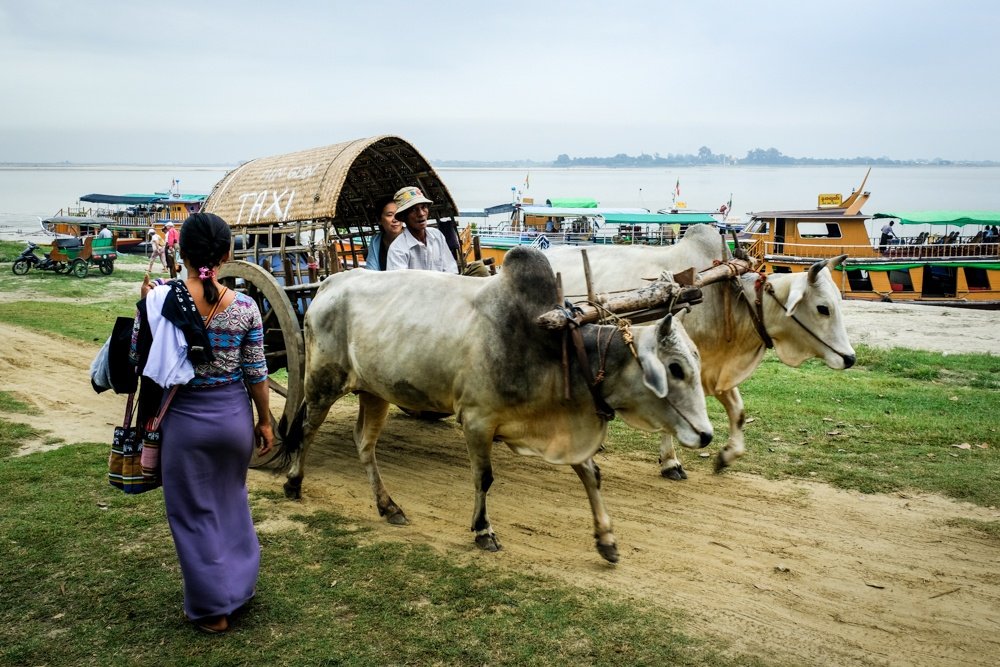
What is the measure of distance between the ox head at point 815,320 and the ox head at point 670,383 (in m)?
2.04

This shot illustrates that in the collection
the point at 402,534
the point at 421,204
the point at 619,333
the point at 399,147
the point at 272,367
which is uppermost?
the point at 399,147

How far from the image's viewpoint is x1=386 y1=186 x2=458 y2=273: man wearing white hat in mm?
7176

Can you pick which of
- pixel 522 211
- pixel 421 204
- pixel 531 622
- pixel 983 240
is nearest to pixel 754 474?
pixel 531 622

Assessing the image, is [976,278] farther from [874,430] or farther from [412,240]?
[412,240]

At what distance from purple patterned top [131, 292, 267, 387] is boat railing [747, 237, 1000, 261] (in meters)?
20.7

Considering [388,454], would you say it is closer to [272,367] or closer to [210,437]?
[272,367]

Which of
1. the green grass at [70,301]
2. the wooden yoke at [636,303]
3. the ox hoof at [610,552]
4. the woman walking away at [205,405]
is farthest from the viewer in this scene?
the green grass at [70,301]

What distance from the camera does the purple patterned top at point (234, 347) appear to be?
13.6 ft

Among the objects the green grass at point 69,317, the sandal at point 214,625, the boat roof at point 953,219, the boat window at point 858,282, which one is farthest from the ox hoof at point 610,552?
the boat roof at point 953,219

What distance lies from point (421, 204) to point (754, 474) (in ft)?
12.2

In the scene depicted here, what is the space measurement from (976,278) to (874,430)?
1698 cm

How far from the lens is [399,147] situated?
7.89 metres

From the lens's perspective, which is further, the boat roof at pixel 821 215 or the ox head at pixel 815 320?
the boat roof at pixel 821 215

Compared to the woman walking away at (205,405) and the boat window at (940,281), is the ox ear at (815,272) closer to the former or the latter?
the woman walking away at (205,405)
